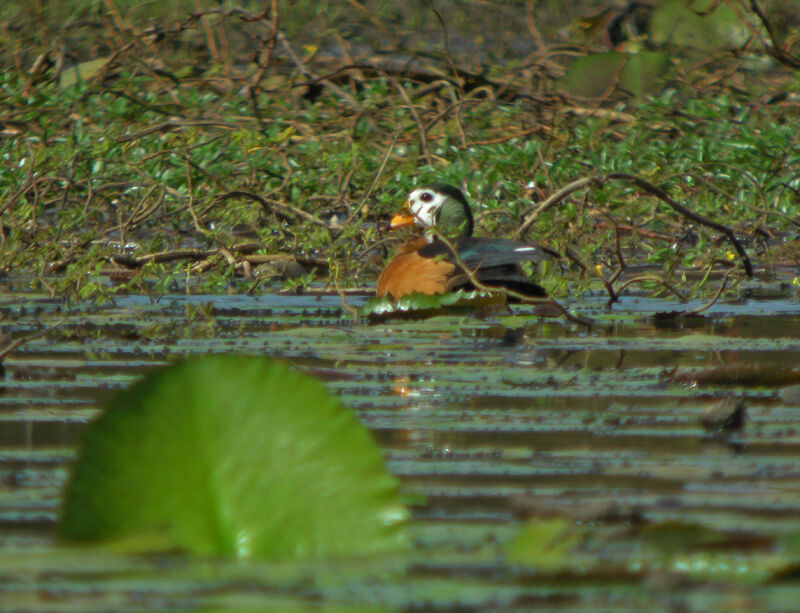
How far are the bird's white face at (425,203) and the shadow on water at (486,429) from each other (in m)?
2.20

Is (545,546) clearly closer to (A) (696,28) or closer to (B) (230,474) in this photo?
(B) (230,474)

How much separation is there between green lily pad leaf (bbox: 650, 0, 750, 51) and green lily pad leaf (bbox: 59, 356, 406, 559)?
10.6m

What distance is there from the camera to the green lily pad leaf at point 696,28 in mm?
12461

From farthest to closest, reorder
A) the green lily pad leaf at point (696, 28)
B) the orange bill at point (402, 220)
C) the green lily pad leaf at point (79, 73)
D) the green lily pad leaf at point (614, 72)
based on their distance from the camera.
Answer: the green lily pad leaf at point (696, 28) < the green lily pad leaf at point (79, 73) < the green lily pad leaf at point (614, 72) < the orange bill at point (402, 220)

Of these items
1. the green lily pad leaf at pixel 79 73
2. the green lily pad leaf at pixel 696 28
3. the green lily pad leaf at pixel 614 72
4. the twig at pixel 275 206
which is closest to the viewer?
the twig at pixel 275 206

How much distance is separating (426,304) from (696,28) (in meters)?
7.55

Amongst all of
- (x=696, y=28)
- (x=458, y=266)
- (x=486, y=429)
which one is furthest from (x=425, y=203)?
(x=696, y=28)

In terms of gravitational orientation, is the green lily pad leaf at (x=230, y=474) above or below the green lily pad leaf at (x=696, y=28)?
below

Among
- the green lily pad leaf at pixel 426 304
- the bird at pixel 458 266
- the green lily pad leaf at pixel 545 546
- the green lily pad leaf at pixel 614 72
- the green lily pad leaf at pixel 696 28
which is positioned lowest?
the green lily pad leaf at pixel 545 546

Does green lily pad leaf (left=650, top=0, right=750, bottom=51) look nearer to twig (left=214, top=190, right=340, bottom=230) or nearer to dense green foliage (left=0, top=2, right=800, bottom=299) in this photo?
dense green foliage (left=0, top=2, right=800, bottom=299)

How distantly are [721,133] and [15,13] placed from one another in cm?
681

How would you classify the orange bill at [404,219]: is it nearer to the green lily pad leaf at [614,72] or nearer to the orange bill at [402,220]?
the orange bill at [402,220]

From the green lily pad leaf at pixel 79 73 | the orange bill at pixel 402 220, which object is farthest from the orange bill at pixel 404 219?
the green lily pad leaf at pixel 79 73

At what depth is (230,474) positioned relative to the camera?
2.21 metres
